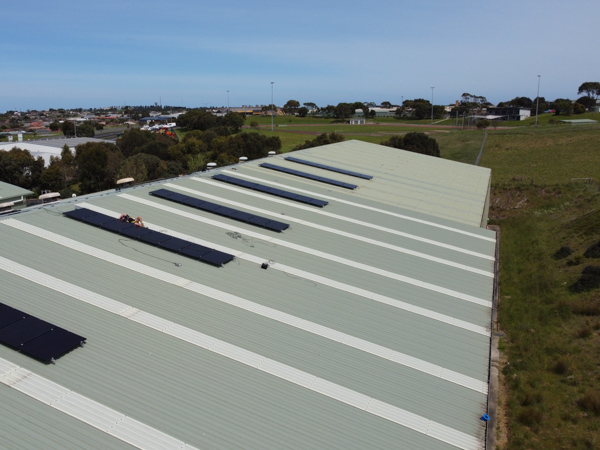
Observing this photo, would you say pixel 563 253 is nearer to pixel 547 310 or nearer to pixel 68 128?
pixel 547 310

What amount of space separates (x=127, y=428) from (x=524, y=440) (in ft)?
47.0

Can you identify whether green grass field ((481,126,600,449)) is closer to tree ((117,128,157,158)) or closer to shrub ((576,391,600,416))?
shrub ((576,391,600,416))

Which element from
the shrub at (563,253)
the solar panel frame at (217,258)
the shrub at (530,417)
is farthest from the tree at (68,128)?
the shrub at (530,417)

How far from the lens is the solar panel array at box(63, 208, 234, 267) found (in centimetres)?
1755

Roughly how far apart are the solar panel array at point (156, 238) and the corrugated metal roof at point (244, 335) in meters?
0.38

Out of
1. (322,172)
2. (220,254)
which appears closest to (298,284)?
(220,254)

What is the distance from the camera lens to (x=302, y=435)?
10273mm

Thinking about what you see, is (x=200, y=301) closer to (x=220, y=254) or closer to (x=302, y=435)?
(x=220, y=254)

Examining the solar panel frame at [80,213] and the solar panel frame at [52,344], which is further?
the solar panel frame at [80,213]

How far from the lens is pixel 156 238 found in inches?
719

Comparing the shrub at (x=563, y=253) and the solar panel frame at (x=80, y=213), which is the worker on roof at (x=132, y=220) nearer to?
the solar panel frame at (x=80, y=213)

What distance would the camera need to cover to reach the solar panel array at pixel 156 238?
57.6ft

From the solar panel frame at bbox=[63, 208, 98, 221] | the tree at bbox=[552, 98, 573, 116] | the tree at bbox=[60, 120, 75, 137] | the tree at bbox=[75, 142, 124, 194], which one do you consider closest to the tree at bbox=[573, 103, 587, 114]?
the tree at bbox=[552, 98, 573, 116]

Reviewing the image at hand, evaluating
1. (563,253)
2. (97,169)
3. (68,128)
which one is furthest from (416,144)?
(68,128)
